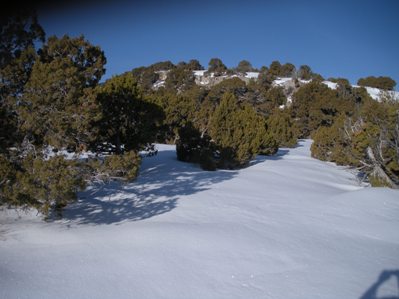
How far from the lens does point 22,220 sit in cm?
673

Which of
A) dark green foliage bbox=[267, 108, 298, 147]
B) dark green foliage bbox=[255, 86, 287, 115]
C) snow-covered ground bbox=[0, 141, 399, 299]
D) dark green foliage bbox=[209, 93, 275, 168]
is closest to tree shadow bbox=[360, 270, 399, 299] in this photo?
snow-covered ground bbox=[0, 141, 399, 299]

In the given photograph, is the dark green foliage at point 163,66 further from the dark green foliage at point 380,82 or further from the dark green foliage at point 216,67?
the dark green foliage at point 380,82

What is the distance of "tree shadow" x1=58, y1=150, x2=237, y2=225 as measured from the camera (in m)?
7.42

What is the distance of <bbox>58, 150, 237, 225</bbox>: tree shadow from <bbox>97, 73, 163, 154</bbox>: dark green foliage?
152 centimetres

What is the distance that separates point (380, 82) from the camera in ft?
209

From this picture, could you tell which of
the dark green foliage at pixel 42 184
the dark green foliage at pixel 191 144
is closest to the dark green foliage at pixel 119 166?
the dark green foliage at pixel 42 184

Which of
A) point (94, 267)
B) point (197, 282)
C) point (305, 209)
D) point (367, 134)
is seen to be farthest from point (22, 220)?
point (367, 134)

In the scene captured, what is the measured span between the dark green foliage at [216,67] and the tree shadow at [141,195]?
51156 mm

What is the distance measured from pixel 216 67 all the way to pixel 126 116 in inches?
2281

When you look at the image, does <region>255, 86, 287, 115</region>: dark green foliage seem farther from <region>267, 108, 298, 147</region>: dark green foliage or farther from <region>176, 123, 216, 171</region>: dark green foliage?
<region>176, 123, 216, 171</region>: dark green foliage

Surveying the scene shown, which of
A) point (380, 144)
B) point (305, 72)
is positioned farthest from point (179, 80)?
point (380, 144)

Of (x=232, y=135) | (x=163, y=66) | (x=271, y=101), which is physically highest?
(x=163, y=66)

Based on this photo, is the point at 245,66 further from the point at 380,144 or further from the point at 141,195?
the point at 141,195

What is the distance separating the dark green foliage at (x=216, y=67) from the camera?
63.1 m
